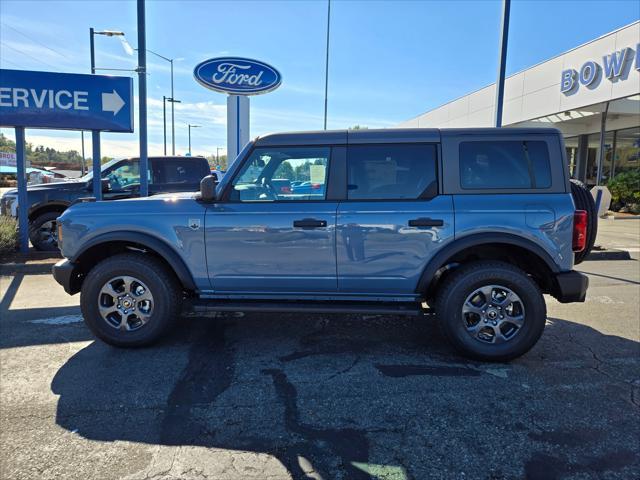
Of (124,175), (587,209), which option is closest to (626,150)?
(587,209)

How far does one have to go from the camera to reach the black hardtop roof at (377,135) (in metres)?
3.95

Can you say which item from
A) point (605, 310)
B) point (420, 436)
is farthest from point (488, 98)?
point (420, 436)

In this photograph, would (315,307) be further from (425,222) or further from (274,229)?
(425,222)

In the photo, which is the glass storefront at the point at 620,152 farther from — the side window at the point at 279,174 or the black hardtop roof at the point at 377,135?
the side window at the point at 279,174

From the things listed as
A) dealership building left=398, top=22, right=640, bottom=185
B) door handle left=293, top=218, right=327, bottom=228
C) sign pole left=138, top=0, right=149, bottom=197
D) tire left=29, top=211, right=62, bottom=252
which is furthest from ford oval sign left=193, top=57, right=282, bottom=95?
dealership building left=398, top=22, right=640, bottom=185

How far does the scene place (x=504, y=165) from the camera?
3924 millimetres

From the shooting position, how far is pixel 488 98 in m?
23.8

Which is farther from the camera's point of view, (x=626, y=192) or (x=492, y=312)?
(x=626, y=192)

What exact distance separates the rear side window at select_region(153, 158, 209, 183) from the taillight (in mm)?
7404

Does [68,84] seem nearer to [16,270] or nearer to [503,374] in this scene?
[16,270]

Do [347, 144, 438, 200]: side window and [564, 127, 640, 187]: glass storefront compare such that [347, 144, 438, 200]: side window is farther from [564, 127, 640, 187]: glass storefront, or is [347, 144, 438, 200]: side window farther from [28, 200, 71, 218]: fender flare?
[564, 127, 640, 187]: glass storefront

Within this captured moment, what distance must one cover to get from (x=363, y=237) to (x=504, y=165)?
1.37 m

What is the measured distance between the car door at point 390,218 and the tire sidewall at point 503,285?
358 mm

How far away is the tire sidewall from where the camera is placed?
3.78m
